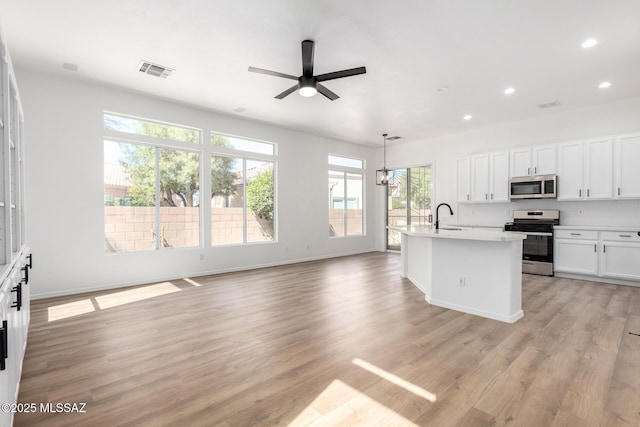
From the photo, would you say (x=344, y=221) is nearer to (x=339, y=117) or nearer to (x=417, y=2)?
(x=339, y=117)

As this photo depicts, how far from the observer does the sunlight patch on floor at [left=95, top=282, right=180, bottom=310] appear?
4.26 m

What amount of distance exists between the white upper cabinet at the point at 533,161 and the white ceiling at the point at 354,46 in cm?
86

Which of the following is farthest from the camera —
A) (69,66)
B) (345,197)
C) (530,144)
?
(345,197)

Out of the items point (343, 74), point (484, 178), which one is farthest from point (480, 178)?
point (343, 74)

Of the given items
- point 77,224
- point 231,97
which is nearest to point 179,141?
point 231,97

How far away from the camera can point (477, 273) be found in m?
3.69

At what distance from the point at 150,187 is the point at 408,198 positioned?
645cm

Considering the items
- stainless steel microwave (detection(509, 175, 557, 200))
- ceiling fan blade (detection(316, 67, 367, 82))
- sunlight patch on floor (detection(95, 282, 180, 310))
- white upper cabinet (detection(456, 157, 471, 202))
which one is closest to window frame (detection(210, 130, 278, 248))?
sunlight patch on floor (detection(95, 282, 180, 310))

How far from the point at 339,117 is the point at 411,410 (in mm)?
5483

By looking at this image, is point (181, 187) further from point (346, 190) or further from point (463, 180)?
point (463, 180)

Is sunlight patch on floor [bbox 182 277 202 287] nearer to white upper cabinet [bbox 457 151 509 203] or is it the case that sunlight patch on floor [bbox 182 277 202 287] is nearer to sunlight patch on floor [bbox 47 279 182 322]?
sunlight patch on floor [bbox 47 279 182 322]

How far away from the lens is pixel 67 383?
90.0 inches

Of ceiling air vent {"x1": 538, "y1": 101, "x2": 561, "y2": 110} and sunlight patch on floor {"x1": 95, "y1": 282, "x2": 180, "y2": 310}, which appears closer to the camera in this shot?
sunlight patch on floor {"x1": 95, "y1": 282, "x2": 180, "y2": 310}

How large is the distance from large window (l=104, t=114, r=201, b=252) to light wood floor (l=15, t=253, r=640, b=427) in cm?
130
